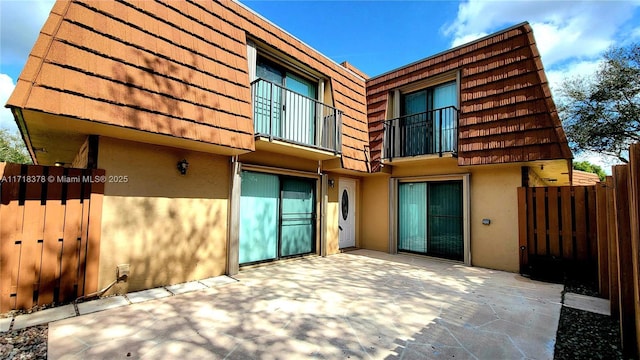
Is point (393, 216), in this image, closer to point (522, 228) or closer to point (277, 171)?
point (522, 228)

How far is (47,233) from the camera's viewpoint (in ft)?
12.4

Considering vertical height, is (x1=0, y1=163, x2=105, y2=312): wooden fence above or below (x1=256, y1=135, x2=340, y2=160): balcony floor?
below

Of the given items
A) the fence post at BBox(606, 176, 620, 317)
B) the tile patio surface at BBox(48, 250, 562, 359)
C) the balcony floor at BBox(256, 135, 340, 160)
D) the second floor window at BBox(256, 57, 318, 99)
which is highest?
the second floor window at BBox(256, 57, 318, 99)

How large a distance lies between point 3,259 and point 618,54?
2175 cm

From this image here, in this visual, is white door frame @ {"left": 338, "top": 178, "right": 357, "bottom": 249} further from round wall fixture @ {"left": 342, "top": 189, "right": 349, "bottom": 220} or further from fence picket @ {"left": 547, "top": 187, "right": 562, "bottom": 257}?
fence picket @ {"left": 547, "top": 187, "right": 562, "bottom": 257}

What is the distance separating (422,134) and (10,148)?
30.0 m

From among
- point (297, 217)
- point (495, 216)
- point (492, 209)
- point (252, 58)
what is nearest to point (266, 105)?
point (252, 58)

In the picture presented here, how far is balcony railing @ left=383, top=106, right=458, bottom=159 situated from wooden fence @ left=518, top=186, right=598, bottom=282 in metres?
2.15

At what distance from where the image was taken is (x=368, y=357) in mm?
2682

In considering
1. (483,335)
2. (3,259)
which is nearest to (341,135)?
(483,335)

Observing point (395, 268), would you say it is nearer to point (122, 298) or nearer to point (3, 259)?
point (122, 298)

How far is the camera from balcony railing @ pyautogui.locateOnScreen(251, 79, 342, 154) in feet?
20.4

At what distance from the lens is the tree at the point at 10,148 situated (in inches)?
802
